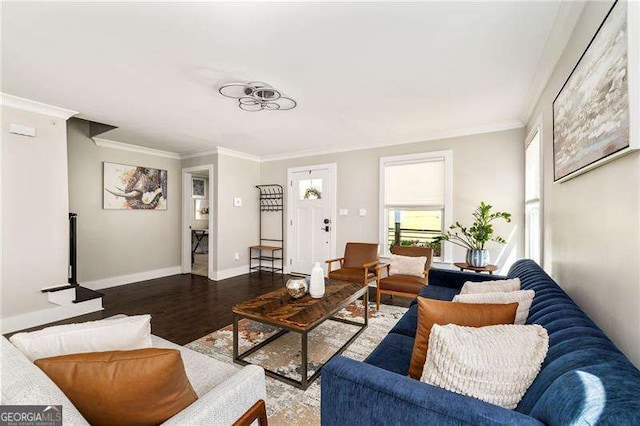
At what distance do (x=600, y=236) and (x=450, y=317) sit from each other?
84cm

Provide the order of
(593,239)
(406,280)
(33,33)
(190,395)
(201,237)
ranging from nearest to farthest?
(190,395) < (593,239) < (33,33) < (406,280) < (201,237)

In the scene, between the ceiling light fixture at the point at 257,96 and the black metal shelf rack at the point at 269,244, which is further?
the black metal shelf rack at the point at 269,244

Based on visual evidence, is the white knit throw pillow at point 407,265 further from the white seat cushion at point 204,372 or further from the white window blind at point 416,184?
the white seat cushion at point 204,372

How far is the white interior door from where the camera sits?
5312mm

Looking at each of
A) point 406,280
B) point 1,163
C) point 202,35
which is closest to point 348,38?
point 202,35

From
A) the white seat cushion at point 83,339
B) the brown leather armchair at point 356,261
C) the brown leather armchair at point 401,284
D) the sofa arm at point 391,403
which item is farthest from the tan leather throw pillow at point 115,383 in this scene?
the brown leather armchair at point 356,261

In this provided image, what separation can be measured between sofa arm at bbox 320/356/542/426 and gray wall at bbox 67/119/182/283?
5.04 m

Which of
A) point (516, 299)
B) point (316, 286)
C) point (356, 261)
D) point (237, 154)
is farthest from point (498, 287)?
point (237, 154)

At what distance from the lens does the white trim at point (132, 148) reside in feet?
15.2

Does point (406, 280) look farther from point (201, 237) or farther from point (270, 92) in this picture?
point (201, 237)

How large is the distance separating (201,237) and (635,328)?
7907 mm

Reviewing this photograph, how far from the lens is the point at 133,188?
16.6ft

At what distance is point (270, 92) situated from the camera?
9.01 feet

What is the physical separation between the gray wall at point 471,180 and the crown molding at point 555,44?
98cm
